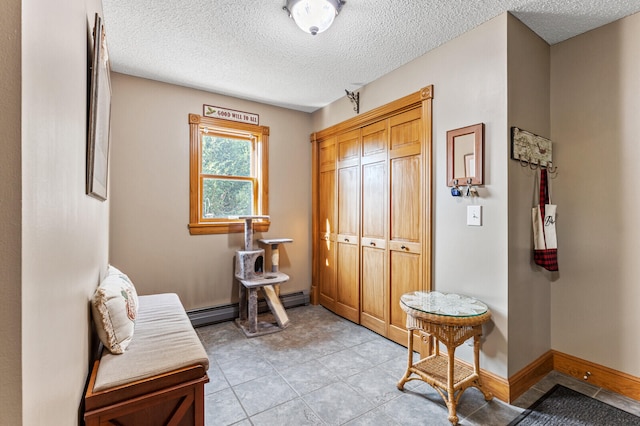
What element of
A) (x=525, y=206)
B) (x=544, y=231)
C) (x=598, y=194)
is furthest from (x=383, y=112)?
(x=598, y=194)

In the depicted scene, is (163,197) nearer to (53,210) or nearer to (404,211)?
(404,211)

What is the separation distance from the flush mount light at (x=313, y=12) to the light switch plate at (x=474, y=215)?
1592 mm

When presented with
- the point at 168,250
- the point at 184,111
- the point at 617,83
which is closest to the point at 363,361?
the point at 168,250

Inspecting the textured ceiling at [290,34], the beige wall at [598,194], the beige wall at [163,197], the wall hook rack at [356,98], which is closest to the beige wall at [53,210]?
the textured ceiling at [290,34]

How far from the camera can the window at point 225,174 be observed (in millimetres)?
3299

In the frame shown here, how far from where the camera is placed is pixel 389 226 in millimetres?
2930

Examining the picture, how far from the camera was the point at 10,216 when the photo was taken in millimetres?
544

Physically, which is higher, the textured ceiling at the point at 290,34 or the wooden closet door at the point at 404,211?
the textured ceiling at the point at 290,34

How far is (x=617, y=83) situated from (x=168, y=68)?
3536 mm

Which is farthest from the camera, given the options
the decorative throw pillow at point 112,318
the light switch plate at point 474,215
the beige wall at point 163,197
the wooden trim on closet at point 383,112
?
the beige wall at point 163,197

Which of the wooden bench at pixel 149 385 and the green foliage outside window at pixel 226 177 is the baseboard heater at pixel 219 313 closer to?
the green foliage outside window at pixel 226 177

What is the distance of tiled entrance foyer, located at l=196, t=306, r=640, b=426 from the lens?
184cm

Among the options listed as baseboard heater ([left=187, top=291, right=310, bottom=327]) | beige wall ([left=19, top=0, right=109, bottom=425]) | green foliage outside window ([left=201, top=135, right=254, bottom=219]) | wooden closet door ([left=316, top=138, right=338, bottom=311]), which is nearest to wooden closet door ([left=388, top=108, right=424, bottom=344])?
wooden closet door ([left=316, top=138, right=338, bottom=311])

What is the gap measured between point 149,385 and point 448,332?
1.62 meters
